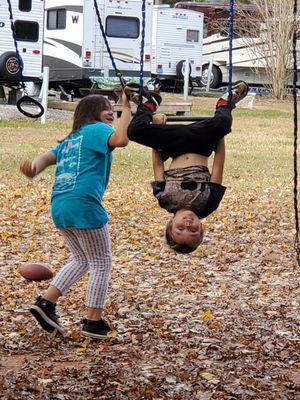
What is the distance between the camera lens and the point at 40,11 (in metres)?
28.4

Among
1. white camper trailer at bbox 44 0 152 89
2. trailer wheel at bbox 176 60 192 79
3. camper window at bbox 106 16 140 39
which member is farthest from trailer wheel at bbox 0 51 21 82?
trailer wheel at bbox 176 60 192 79

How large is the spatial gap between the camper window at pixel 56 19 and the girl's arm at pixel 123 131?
26054mm

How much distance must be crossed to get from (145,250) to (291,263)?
1.68 metres

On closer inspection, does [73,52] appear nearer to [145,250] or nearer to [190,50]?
[190,50]

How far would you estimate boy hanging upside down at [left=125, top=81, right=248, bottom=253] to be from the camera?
6.59 metres

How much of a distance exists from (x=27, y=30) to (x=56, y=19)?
4.37 metres

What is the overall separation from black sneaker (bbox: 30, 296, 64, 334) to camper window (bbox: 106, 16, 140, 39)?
25.1 metres

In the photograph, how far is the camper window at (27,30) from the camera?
2861cm

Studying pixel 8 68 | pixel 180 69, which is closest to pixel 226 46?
pixel 180 69

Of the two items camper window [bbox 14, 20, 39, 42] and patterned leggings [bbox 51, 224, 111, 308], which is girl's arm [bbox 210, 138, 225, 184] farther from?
camper window [bbox 14, 20, 39, 42]

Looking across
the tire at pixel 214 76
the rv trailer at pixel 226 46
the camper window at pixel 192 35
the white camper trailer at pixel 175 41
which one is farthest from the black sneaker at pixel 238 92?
the tire at pixel 214 76

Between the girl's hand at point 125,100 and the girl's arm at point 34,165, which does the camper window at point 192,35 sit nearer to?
the girl's arm at point 34,165

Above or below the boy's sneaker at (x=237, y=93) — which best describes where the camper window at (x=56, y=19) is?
above

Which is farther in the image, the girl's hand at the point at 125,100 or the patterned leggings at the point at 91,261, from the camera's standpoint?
the patterned leggings at the point at 91,261
